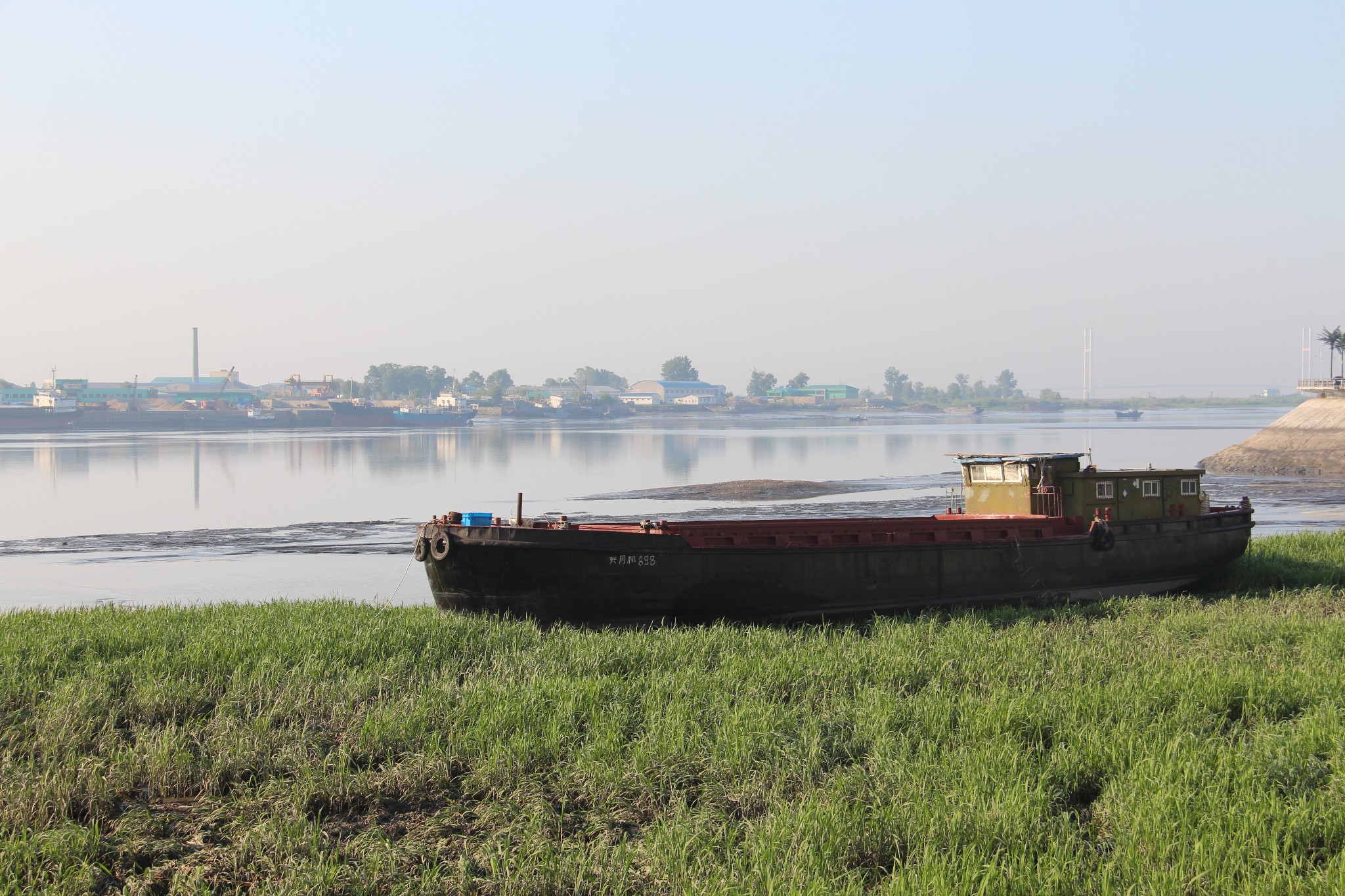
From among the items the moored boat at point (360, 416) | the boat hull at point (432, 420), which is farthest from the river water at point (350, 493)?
the moored boat at point (360, 416)

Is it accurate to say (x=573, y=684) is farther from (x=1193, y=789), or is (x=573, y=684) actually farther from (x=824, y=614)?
(x=824, y=614)

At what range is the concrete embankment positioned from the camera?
66.0 meters

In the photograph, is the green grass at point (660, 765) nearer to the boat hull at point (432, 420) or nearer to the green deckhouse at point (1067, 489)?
the green deckhouse at point (1067, 489)

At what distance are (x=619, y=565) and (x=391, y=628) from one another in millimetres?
4474

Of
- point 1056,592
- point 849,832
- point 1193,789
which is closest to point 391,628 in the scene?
point 849,832

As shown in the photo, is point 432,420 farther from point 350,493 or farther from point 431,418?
point 350,493

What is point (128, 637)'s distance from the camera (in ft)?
47.4

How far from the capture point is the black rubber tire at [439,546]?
714 inches

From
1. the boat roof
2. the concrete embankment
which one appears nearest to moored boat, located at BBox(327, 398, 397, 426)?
the concrete embankment

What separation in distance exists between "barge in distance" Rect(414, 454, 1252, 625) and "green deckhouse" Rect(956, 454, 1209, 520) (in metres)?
0.03

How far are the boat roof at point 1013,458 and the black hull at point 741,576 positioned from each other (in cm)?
200

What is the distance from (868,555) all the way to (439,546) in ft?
27.3

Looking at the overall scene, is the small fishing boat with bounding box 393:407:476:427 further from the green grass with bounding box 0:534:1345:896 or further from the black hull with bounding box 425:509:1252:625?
the green grass with bounding box 0:534:1345:896

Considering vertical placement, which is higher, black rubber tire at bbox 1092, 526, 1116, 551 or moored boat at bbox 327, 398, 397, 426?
moored boat at bbox 327, 398, 397, 426
